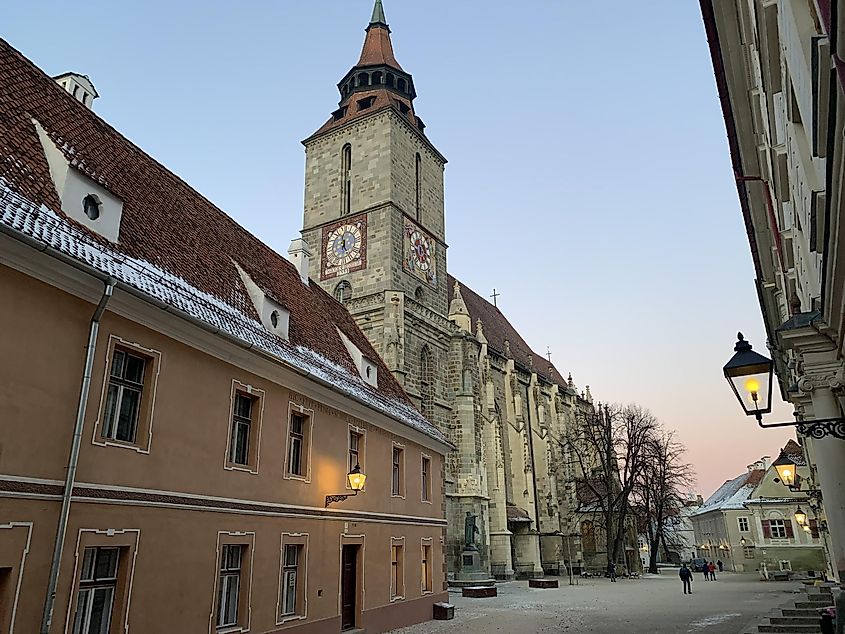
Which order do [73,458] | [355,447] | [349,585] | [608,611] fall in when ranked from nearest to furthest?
[73,458] < [349,585] < [355,447] < [608,611]

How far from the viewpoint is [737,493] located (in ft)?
203

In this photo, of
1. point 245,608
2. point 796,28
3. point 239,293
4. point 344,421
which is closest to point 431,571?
point 344,421

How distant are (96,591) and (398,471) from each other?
10.5m

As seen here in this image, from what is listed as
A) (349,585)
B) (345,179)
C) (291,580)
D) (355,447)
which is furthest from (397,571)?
(345,179)

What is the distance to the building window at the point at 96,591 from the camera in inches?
332

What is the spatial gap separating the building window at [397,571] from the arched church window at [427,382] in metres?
13.4

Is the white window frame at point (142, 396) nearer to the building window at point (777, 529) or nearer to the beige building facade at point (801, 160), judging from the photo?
the beige building facade at point (801, 160)

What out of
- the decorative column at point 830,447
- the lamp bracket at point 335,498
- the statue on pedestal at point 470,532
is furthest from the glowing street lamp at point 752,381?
the statue on pedestal at point 470,532

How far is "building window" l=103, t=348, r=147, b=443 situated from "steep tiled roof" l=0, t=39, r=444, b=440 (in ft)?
3.47

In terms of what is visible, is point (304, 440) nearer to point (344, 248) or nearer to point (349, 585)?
point (349, 585)

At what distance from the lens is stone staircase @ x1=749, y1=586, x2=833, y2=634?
1317 centimetres

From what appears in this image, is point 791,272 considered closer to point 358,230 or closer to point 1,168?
point 1,168

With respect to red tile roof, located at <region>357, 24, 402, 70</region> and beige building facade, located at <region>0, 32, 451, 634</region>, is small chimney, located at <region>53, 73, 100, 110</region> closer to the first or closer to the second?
beige building facade, located at <region>0, 32, 451, 634</region>

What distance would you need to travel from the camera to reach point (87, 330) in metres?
8.83
